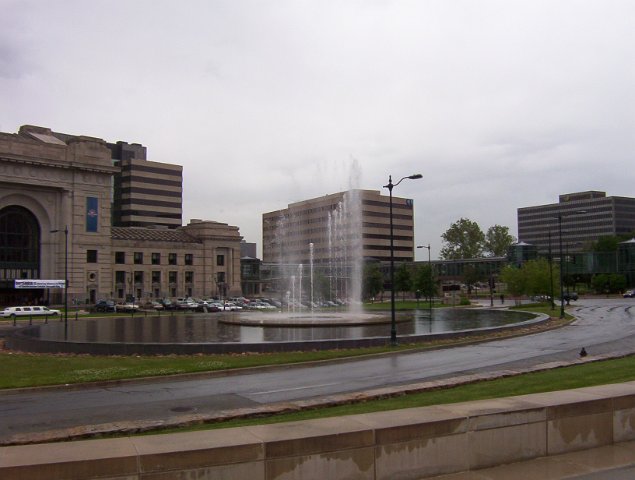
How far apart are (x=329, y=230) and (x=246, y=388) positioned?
6072cm

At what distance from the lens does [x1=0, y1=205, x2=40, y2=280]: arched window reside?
88875mm

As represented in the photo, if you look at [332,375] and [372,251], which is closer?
[332,375]

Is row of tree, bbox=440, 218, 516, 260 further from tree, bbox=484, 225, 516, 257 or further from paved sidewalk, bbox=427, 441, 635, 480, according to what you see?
paved sidewalk, bbox=427, 441, 635, 480

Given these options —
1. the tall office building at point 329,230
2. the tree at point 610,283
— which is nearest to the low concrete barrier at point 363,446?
the tall office building at point 329,230

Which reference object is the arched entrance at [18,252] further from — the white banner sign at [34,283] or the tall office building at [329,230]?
the tall office building at [329,230]

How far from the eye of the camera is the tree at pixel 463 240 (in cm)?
15575

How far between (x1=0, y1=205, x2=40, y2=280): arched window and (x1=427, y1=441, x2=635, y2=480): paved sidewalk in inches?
3686

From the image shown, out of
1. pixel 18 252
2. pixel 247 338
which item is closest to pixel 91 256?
pixel 18 252

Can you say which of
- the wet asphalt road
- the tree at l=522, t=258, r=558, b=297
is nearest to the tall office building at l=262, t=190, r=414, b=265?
the tree at l=522, t=258, r=558, b=297

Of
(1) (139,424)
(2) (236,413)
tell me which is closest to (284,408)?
(2) (236,413)

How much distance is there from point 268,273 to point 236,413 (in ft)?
447

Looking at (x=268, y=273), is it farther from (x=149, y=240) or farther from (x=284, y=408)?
(x=284, y=408)

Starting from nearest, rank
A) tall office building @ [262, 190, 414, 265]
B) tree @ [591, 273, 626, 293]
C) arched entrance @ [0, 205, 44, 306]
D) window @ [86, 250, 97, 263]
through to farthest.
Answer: arched entrance @ [0, 205, 44, 306] → window @ [86, 250, 97, 263] → tall office building @ [262, 190, 414, 265] → tree @ [591, 273, 626, 293]

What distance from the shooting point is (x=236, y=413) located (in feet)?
37.1
